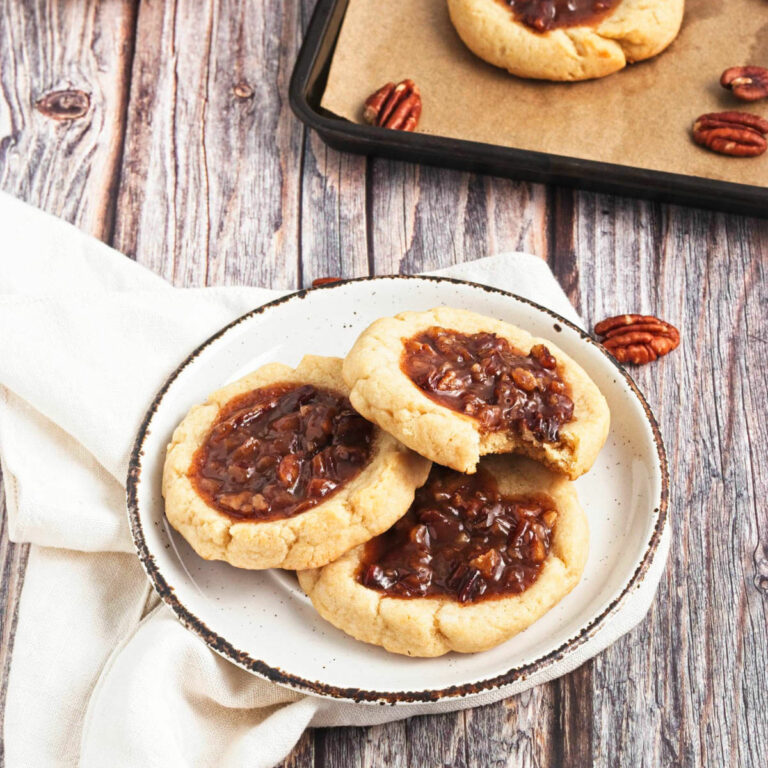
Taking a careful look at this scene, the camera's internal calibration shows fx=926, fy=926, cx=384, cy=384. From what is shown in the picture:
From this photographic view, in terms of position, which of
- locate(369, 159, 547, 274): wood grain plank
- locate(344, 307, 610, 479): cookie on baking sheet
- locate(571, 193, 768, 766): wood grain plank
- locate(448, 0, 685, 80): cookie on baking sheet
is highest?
locate(448, 0, 685, 80): cookie on baking sheet

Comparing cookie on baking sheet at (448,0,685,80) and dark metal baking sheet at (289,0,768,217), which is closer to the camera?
dark metal baking sheet at (289,0,768,217)

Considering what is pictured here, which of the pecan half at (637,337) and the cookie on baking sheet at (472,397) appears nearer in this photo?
the cookie on baking sheet at (472,397)

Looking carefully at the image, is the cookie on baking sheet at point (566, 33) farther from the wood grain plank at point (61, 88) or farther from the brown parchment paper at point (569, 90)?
the wood grain plank at point (61, 88)

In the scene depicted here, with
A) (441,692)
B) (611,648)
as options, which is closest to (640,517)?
(611,648)

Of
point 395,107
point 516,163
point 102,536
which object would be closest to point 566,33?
point 516,163

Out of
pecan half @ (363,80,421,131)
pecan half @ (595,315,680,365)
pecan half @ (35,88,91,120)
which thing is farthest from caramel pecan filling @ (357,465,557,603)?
pecan half @ (35,88,91,120)

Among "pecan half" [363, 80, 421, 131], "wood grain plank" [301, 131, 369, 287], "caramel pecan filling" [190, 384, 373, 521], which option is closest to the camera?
"caramel pecan filling" [190, 384, 373, 521]

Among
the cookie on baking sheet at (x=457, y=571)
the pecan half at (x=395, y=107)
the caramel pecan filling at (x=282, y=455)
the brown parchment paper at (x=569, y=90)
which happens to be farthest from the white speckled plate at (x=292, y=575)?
the brown parchment paper at (x=569, y=90)

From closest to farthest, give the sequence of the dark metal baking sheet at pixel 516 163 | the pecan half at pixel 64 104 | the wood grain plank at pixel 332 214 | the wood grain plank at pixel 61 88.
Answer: the dark metal baking sheet at pixel 516 163, the wood grain plank at pixel 332 214, the wood grain plank at pixel 61 88, the pecan half at pixel 64 104

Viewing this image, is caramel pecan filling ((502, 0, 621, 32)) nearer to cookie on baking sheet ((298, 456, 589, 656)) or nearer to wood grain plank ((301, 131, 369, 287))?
wood grain plank ((301, 131, 369, 287))
